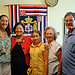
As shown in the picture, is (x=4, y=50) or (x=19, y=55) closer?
(x=4, y=50)

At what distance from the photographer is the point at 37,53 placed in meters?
1.60

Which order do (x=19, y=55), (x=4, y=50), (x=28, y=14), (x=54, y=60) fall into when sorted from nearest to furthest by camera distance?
(x=54, y=60) → (x=4, y=50) → (x=19, y=55) → (x=28, y=14)

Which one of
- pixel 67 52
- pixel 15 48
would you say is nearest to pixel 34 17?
pixel 15 48

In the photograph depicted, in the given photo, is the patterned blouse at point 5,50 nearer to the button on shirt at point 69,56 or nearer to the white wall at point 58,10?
the button on shirt at point 69,56

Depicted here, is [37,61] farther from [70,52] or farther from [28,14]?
[28,14]

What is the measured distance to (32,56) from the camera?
1.63m

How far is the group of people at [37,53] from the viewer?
1322 millimetres

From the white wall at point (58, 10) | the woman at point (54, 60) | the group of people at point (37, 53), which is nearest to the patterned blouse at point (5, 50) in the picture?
the group of people at point (37, 53)

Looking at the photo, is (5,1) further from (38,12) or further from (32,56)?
(32,56)

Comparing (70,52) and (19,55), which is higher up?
(70,52)

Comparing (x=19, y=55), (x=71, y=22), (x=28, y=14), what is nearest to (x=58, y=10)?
(x=28, y=14)

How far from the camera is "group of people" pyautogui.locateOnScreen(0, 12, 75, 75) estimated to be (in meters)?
1.32

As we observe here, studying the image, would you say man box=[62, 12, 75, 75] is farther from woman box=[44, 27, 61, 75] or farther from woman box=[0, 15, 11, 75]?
woman box=[0, 15, 11, 75]

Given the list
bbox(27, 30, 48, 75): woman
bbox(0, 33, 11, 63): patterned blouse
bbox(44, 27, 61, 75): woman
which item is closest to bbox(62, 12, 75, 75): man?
bbox(44, 27, 61, 75): woman
